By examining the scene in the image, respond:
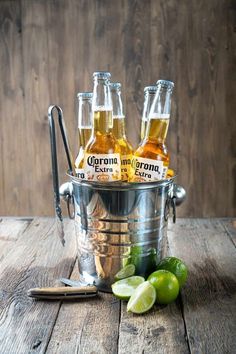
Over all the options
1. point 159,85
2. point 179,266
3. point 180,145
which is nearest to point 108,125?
point 159,85

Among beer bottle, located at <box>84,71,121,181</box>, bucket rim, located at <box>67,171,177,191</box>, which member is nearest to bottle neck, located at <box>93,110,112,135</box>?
beer bottle, located at <box>84,71,121,181</box>

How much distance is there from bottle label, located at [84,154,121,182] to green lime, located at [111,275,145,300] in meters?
0.20

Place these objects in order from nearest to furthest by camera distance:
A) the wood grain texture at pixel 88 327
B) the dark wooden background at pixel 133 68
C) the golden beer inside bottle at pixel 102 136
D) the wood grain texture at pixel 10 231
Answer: the wood grain texture at pixel 88 327
the golden beer inside bottle at pixel 102 136
the wood grain texture at pixel 10 231
the dark wooden background at pixel 133 68

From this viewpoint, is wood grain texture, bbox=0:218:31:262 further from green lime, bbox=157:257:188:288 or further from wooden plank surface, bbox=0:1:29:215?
wooden plank surface, bbox=0:1:29:215

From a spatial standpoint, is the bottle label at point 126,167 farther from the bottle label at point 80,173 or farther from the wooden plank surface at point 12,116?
the wooden plank surface at point 12,116

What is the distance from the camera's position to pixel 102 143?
908mm

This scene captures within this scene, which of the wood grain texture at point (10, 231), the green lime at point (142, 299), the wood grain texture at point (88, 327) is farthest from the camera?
the wood grain texture at point (10, 231)

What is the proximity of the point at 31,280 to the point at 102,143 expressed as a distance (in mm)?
329

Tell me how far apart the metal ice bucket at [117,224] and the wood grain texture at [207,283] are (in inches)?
4.5

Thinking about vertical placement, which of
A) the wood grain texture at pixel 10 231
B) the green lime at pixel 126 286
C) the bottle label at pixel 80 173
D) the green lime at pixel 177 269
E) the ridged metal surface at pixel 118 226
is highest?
the bottle label at pixel 80 173

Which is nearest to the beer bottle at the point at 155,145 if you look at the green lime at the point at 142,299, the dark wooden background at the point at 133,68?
the green lime at the point at 142,299

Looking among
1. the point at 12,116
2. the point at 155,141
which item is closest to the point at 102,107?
the point at 155,141

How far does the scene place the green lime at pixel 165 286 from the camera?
0.82 m

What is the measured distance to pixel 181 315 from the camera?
2.60ft
